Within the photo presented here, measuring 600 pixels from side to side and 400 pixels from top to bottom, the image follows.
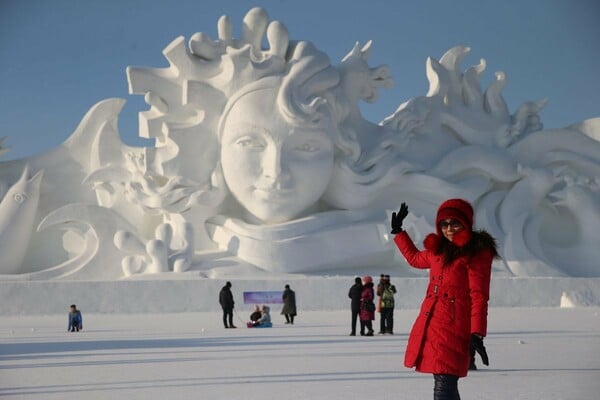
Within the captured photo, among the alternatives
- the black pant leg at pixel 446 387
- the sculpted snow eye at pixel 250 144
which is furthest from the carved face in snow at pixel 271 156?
the black pant leg at pixel 446 387

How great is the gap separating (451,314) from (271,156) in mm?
19753

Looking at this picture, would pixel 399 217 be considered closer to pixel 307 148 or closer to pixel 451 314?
pixel 451 314

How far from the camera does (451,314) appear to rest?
17.8ft

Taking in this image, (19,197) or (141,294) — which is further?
(19,197)

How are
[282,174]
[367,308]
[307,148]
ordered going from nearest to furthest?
[367,308] → [282,174] → [307,148]

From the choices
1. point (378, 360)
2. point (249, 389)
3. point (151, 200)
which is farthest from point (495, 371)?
point (151, 200)

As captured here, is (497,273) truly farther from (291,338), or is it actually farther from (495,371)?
(495,371)

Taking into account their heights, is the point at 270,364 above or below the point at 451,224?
below

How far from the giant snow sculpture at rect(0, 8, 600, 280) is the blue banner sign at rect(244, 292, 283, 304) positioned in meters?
1.78

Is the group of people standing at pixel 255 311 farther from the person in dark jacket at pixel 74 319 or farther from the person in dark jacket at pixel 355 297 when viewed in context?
the person in dark jacket at pixel 355 297

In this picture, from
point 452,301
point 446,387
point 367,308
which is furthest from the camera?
point 367,308

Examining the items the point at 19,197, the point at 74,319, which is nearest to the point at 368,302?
the point at 74,319

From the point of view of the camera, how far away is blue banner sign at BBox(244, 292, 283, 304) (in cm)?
2317

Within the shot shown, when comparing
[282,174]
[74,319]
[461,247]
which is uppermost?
[282,174]
